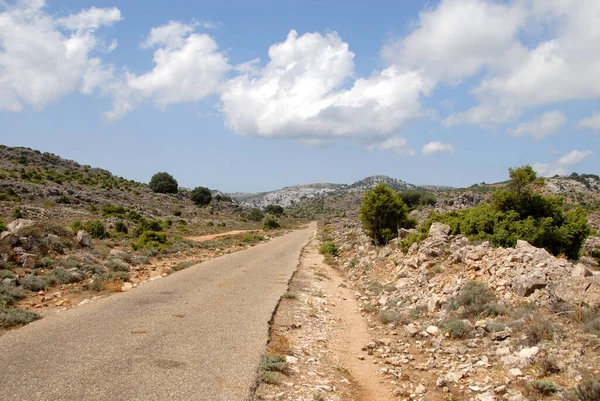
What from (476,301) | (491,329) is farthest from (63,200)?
(491,329)

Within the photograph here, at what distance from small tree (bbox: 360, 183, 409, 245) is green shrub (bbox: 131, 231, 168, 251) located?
566 inches

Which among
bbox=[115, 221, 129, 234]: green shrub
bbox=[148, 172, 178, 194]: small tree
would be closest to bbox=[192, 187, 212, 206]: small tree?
bbox=[148, 172, 178, 194]: small tree

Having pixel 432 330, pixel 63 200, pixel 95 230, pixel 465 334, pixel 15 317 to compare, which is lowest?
pixel 432 330

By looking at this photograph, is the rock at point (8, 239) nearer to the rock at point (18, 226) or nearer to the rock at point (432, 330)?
the rock at point (18, 226)

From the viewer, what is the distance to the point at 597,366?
6.16 meters

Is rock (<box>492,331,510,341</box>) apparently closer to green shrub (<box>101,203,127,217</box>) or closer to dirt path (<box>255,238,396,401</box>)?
dirt path (<box>255,238,396,401</box>)

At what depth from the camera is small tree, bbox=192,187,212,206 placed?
9300 centimetres

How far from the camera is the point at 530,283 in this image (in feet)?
31.8

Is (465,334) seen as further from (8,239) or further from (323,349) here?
(8,239)

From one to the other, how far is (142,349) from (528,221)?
13.9 metres

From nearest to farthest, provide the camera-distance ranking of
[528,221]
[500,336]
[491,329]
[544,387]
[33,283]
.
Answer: [544,387] → [500,336] → [491,329] → [33,283] → [528,221]

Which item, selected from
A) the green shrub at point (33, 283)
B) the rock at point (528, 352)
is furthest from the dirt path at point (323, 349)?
the green shrub at point (33, 283)

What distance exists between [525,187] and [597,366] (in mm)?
10969

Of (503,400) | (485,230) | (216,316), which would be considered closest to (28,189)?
(216,316)
